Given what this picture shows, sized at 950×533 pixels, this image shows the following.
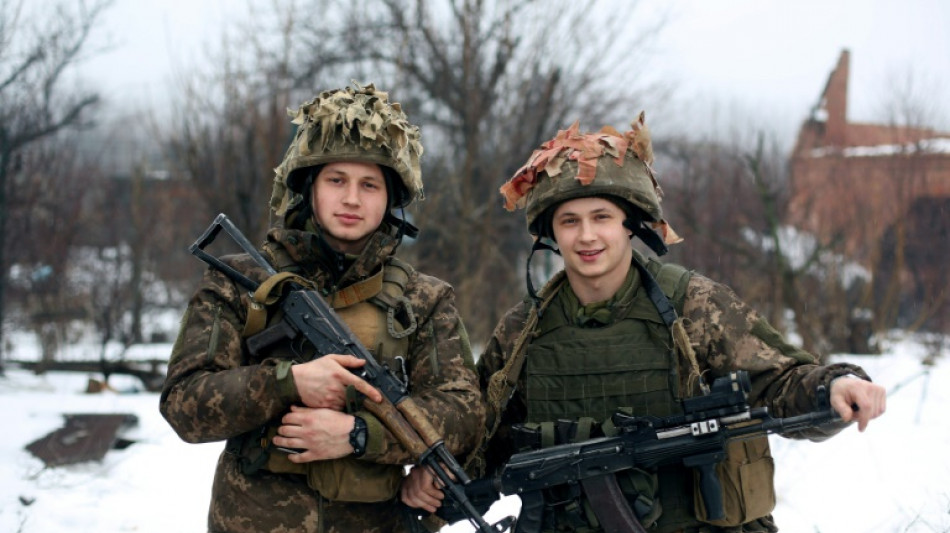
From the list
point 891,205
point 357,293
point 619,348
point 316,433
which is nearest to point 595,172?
point 619,348

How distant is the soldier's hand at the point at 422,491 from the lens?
2.57 meters

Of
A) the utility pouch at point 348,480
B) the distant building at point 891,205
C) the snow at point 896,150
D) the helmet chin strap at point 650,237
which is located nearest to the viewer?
the utility pouch at point 348,480

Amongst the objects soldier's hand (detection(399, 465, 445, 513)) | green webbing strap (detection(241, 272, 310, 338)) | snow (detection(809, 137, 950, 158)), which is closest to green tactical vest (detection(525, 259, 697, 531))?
soldier's hand (detection(399, 465, 445, 513))

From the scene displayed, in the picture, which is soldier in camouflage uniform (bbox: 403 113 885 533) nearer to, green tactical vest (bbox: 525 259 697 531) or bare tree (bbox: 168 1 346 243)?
green tactical vest (bbox: 525 259 697 531)

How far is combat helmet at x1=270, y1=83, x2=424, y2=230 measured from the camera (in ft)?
9.01

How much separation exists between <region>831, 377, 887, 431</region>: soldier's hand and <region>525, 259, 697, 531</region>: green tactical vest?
1.91 feet

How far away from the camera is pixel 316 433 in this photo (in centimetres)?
241

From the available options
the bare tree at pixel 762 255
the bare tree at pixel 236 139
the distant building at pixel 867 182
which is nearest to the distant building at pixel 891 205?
the distant building at pixel 867 182

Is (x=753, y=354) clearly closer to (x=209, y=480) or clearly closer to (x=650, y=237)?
(x=650, y=237)

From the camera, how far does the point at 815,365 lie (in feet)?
8.49

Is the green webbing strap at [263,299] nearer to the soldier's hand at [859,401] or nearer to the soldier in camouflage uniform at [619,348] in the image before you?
the soldier in camouflage uniform at [619,348]

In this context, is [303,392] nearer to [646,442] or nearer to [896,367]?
[646,442]

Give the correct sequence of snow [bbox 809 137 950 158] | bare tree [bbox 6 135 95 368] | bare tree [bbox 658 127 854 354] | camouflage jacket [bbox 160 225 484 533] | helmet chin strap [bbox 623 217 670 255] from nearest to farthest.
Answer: camouflage jacket [bbox 160 225 484 533] → helmet chin strap [bbox 623 217 670 255] → bare tree [bbox 658 127 854 354] → bare tree [bbox 6 135 95 368] → snow [bbox 809 137 950 158]

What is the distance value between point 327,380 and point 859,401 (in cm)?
157
